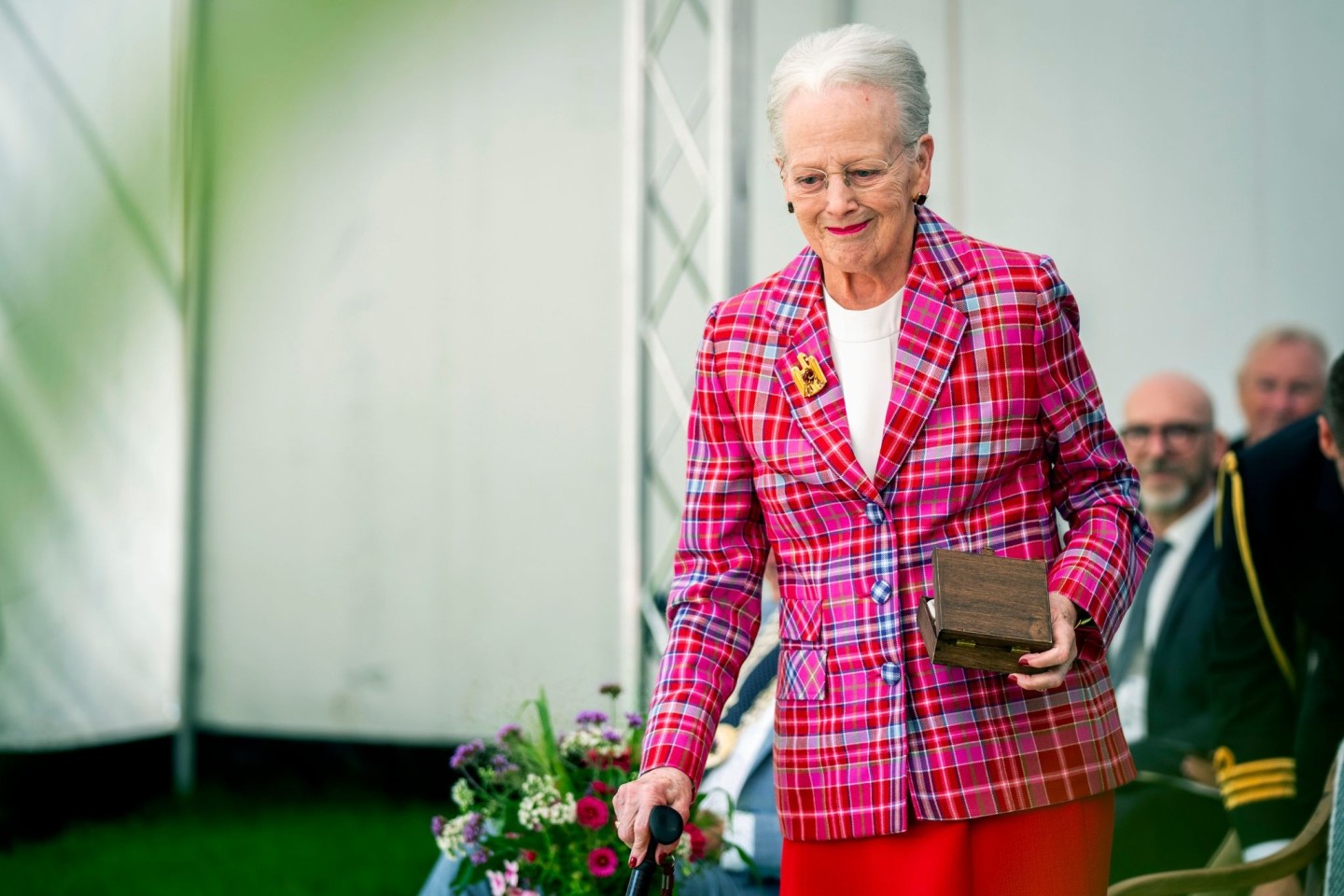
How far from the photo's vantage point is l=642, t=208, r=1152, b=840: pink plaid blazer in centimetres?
122

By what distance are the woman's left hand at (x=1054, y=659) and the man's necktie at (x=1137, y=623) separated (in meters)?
3.11

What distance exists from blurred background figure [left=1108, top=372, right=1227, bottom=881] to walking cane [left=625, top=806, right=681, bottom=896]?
5.49ft

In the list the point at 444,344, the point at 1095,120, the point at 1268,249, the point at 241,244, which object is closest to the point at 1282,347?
the point at 1268,249

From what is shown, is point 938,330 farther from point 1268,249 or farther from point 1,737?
point 1,737

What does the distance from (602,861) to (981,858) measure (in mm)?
812

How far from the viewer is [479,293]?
6.01 metres

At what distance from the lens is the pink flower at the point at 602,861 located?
1896 millimetres

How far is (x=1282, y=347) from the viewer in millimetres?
4270

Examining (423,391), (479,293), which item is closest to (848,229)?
(479,293)

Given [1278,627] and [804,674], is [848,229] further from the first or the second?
[1278,627]

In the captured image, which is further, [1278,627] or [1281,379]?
[1281,379]

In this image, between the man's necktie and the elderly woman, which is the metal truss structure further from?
the elderly woman

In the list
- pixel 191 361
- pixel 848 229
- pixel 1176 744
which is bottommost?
pixel 1176 744

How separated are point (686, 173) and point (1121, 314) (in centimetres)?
185
